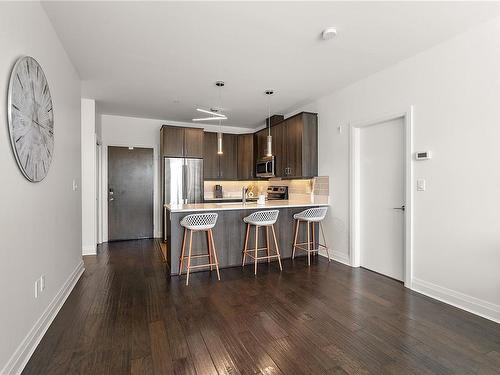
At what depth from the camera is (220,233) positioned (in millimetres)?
4070

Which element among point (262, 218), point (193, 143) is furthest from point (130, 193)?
point (262, 218)

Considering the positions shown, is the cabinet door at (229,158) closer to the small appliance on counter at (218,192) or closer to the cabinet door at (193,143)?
the small appliance on counter at (218,192)

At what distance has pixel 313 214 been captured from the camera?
4.30m

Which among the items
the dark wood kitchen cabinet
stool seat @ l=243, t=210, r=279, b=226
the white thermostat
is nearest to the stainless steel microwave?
the dark wood kitchen cabinet

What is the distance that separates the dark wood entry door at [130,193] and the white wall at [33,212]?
2.55 metres

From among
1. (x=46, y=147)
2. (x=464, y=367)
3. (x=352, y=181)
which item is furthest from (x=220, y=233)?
(x=464, y=367)

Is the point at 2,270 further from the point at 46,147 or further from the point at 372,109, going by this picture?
the point at 372,109

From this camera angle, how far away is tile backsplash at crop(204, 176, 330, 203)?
4781mm

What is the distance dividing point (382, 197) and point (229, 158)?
12.8 ft

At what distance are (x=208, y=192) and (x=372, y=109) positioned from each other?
4299mm

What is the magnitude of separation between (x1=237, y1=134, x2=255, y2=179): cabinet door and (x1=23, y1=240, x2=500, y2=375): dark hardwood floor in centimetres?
362

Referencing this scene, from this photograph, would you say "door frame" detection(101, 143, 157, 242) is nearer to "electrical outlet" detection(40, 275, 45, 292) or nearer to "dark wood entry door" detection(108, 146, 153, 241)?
"dark wood entry door" detection(108, 146, 153, 241)

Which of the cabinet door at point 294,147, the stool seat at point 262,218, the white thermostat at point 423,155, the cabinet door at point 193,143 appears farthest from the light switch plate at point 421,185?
the cabinet door at point 193,143

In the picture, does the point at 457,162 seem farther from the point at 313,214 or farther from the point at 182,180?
the point at 182,180
